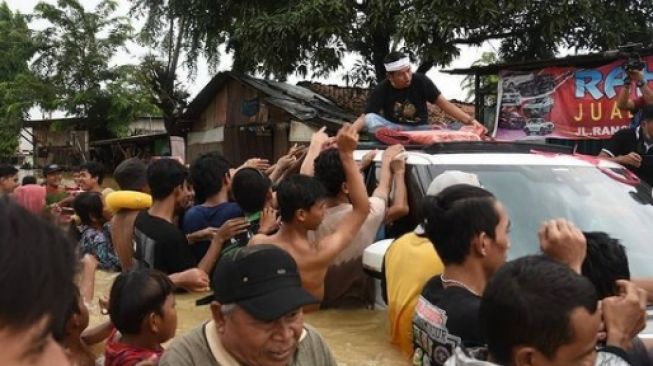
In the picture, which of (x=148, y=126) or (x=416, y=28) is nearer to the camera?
(x=416, y=28)

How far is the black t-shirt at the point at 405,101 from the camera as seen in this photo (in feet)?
18.1

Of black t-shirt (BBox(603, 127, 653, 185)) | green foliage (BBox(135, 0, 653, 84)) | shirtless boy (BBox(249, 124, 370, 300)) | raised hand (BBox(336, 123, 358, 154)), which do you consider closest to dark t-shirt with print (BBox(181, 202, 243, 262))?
shirtless boy (BBox(249, 124, 370, 300))

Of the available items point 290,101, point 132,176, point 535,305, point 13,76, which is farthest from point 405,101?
point 13,76

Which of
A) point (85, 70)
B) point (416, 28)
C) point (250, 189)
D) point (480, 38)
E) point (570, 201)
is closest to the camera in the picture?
point (570, 201)

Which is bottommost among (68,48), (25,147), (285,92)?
(25,147)

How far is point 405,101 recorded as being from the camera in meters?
5.55

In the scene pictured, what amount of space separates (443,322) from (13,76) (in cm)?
3088

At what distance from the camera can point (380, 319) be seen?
3.70 meters

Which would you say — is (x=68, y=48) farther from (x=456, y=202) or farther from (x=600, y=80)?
(x=456, y=202)

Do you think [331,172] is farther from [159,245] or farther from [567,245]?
[567,245]

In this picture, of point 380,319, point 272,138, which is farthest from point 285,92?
point 380,319

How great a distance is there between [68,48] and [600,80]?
20.6 metres

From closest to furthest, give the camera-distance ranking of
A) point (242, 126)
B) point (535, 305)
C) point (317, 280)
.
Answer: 1. point (535, 305)
2. point (317, 280)
3. point (242, 126)

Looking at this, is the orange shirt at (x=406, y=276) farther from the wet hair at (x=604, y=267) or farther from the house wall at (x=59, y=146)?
the house wall at (x=59, y=146)
